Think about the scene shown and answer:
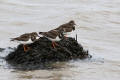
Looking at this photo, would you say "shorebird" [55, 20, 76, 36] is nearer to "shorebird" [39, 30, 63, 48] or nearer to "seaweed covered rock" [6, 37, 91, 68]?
"seaweed covered rock" [6, 37, 91, 68]

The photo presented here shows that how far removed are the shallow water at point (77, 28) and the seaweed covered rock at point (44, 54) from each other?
0.19 metres

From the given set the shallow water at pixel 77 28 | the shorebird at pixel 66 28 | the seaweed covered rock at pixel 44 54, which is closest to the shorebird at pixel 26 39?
the seaweed covered rock at pixel 44 54

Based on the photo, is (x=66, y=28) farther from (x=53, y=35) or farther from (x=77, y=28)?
(x=77, y=28)

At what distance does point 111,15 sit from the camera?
1481cm

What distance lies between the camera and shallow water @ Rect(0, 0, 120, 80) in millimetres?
8289

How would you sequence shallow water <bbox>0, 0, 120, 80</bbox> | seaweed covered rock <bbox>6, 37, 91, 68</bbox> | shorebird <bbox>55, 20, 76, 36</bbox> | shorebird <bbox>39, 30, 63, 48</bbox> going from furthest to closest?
shorebird <bbox>55, 20, 76, 36</bbox> < shorebird <bbox>39, 30, 63, 48</bbox> < seaweed covered rock <bbox>6, 37, 91, 68</bbox> < shallow water <bbox>0, 0, 120, 80</bbox>

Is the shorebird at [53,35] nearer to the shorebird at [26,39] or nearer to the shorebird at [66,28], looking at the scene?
the shorebird at [26,39]

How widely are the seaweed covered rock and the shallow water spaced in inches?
7.6

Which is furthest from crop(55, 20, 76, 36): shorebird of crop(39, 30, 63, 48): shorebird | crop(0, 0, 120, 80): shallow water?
crop(0, 0, 120, 80): shallow water

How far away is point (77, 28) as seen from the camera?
13.2m

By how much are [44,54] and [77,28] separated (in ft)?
15.4

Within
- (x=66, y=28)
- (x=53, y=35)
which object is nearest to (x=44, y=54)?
(x=53, y=35)

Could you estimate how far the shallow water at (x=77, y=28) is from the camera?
8289mm

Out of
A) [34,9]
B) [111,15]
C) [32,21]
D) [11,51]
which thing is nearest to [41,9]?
[34,9]
